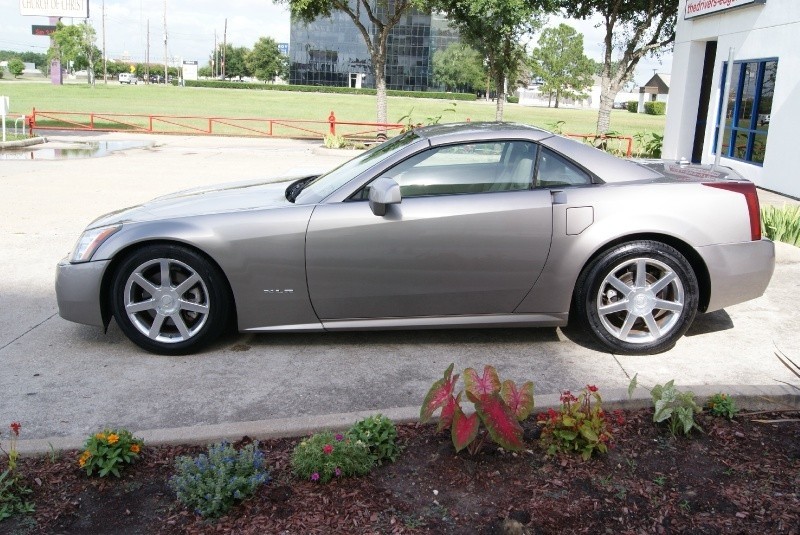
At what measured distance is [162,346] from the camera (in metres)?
5.00

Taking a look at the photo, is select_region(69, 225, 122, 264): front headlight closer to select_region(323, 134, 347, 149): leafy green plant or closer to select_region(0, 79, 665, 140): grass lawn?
select_region(323, 134, 347, 149): leafy green plant

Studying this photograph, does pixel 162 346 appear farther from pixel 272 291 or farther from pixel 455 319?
pixel 455 319

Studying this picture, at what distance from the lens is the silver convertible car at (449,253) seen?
4848 mm

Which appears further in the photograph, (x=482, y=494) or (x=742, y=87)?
(x=742, y=87)

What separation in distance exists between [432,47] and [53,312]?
123574 millimetres

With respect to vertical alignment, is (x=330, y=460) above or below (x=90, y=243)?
below

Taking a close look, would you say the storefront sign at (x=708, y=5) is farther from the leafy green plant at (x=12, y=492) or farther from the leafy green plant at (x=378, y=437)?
the leafy green plant at (x=12, y=492)

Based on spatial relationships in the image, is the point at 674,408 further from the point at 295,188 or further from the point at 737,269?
the point at 295,188

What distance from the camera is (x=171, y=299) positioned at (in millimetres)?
4969

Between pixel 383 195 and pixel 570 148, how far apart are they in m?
1.35

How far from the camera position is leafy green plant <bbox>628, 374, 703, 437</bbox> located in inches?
138

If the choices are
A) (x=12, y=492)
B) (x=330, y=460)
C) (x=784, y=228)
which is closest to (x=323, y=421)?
(x=330, y=460)

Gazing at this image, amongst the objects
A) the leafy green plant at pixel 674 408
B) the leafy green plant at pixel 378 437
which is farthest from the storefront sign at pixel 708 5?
the leafy green plant at pixel 378 437

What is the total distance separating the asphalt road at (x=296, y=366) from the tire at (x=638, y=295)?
145 millimetres
